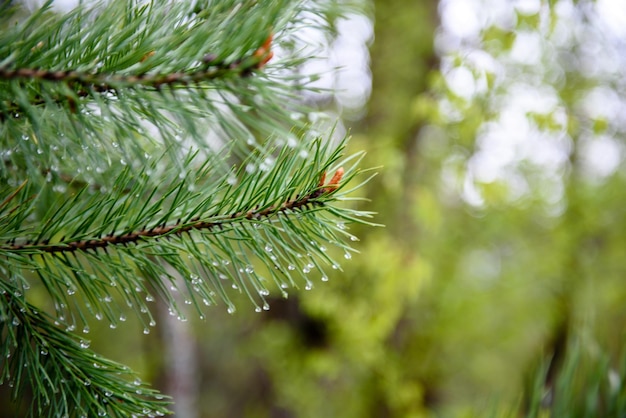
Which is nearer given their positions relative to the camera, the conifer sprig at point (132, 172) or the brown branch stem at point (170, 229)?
the conifer sprig at point (132, 172)

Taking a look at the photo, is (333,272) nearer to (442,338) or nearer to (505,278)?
(442,338)

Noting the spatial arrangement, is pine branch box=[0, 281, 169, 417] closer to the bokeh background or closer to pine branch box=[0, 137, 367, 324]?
pine branch box=[0, 137, 367, 324]

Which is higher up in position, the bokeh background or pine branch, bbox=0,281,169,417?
pine branch, bbox=0,281,169,417

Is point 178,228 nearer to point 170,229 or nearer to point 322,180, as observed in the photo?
point 170,229

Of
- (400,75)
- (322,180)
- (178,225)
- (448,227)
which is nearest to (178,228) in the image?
(178,225)

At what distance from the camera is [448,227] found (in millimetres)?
4445

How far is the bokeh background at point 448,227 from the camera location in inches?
94.8

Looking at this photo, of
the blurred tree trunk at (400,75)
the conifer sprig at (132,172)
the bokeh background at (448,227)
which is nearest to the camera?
the conifer sprig at (132,172)

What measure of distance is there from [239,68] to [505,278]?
16.5 ft

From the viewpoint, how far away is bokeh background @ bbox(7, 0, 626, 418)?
7.90 ft

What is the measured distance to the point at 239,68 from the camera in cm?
48

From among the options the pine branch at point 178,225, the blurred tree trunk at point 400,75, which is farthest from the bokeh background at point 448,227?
the pine branch at point 178,225

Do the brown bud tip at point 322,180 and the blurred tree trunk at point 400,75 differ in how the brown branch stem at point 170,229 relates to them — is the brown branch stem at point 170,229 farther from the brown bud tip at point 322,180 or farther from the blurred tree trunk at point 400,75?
the blurred tree trunk at point 400,75

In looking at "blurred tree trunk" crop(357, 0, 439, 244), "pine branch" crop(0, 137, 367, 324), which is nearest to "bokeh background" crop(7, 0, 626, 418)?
"blurred tree trunk" crop(357, 0, 439, 244)
